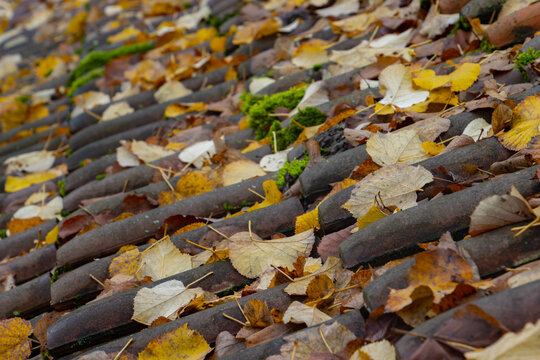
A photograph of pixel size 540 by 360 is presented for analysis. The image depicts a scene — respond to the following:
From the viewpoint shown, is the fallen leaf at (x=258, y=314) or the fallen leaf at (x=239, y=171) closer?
the fallen leaf at (x=258, y=314)

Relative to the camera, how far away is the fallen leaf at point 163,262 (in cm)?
170

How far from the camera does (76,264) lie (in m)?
1.90

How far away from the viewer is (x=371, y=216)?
141cm

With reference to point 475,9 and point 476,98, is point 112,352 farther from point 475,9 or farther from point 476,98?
point 475,9

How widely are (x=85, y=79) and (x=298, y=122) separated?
1.97 metres

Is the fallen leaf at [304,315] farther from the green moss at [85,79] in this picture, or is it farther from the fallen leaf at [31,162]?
the green moss at [85,79]

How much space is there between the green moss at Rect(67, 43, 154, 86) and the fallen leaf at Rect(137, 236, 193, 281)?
2.26 meters

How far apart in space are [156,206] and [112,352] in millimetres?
772

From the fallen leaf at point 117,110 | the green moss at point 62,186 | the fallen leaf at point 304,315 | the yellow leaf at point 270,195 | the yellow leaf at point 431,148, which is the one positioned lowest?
the green moss at point 62,186

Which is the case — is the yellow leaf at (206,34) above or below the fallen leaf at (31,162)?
above

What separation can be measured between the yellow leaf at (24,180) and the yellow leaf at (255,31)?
4.30 feet

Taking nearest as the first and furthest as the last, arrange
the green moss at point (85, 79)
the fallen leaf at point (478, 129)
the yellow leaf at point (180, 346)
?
1. the yellow leaf at point (180, 346)
2. the fallen leaf at point (478, 129)
3. the green moss at point (85, 79)

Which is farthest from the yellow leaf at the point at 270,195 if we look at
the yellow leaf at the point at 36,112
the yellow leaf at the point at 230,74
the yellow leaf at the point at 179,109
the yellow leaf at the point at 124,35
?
the yellow leaf at the point at 124,35

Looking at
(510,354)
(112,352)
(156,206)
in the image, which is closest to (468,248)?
(510,354)
